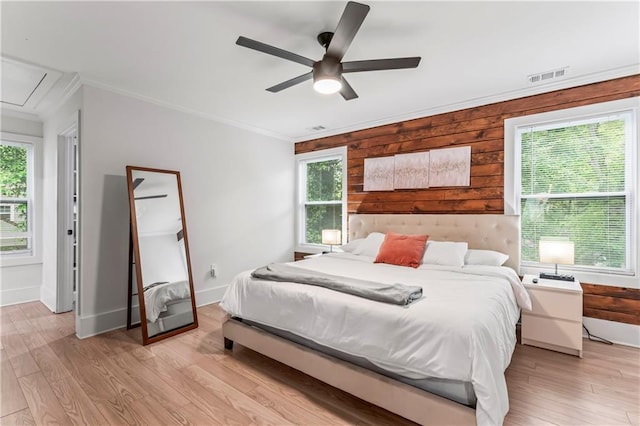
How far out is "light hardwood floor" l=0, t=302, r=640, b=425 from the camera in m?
1.85

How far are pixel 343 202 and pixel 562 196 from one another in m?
2.75

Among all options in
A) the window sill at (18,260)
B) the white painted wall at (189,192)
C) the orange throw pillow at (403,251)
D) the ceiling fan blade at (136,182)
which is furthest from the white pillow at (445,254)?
the window sill at (18,260)

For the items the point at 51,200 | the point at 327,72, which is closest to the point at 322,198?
the point at 327,72

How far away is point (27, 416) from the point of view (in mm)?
1857

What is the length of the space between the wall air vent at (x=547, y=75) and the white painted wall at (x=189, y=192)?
3.64 meters

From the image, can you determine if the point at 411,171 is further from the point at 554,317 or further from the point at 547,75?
the point at 554,317

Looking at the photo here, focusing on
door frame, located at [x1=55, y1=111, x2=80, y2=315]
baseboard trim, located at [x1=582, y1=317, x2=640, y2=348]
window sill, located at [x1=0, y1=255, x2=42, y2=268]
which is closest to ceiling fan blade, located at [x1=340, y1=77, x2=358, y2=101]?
baseboard trim, located at [x1=582, y1=317, x2=640, y2=348]

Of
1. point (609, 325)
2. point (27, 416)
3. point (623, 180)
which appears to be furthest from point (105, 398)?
point (623, 180)

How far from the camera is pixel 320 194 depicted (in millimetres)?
5203

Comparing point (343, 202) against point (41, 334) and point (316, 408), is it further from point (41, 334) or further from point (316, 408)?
point (41, 334)

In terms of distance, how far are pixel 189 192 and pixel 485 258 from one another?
365 centimetres

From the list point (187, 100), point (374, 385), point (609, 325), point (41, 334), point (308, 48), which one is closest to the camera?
point (374, 385)

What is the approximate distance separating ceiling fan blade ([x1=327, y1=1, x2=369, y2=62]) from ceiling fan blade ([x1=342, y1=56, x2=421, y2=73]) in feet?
0.41

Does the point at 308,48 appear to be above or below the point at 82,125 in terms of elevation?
above
